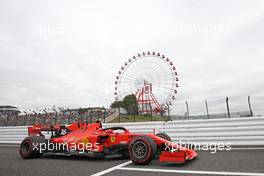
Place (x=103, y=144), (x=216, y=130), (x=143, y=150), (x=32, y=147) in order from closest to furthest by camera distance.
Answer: (x=143, y=150), (x=103, y=144), (x=32, y=147), (x=216, y=130)

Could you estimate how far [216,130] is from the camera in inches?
321

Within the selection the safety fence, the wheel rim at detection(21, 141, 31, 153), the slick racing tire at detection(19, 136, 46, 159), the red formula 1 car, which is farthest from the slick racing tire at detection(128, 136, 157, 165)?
the wheel rim at detection(21, 141, 31, 153)

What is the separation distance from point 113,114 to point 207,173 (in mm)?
34572

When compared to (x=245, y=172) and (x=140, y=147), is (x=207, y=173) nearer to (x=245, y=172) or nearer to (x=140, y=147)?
(x=245, y=172)

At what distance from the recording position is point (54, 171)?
4520mm

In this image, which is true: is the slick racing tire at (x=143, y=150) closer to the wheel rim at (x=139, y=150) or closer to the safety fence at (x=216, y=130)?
the wheel rim at (x=139, y=150)

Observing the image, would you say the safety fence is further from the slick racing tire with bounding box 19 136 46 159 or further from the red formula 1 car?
the slick racing tire with bounding box 19 136 46 159

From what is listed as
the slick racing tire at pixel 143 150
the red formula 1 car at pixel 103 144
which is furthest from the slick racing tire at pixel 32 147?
the slick racing tire at pixel 143 150

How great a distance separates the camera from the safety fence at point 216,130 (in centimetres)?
767

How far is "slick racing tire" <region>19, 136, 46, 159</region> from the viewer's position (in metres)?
6.51

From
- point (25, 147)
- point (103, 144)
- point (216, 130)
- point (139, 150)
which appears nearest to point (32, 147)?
point (25, 147)

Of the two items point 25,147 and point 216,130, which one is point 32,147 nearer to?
point 25,147

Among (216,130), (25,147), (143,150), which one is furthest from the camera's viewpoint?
(216,130)

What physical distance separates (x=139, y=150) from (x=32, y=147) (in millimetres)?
3389
